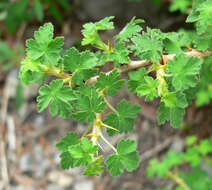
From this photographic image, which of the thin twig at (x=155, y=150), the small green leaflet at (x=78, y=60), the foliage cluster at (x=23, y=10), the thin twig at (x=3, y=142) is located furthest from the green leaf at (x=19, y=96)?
the small green leaflet at (x=78, y=60)

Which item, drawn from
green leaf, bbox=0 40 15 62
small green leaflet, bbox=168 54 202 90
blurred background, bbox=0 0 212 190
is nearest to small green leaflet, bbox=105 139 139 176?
small green leaflet, bbox=168 54 202 90

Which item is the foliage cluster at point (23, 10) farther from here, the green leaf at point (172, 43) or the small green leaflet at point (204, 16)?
the small green leaflet at point (204, 16)

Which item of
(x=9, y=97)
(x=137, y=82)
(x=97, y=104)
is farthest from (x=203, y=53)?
(x=9, y=97)

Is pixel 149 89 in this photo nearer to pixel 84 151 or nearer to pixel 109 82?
pixel 109 82

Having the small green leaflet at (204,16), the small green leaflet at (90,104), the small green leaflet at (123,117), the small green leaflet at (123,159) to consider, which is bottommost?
the small green leaflet at (123,159)

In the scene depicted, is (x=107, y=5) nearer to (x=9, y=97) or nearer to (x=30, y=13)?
(x=30, y=13)

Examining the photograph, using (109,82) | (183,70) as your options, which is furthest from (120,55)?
(183,70)
